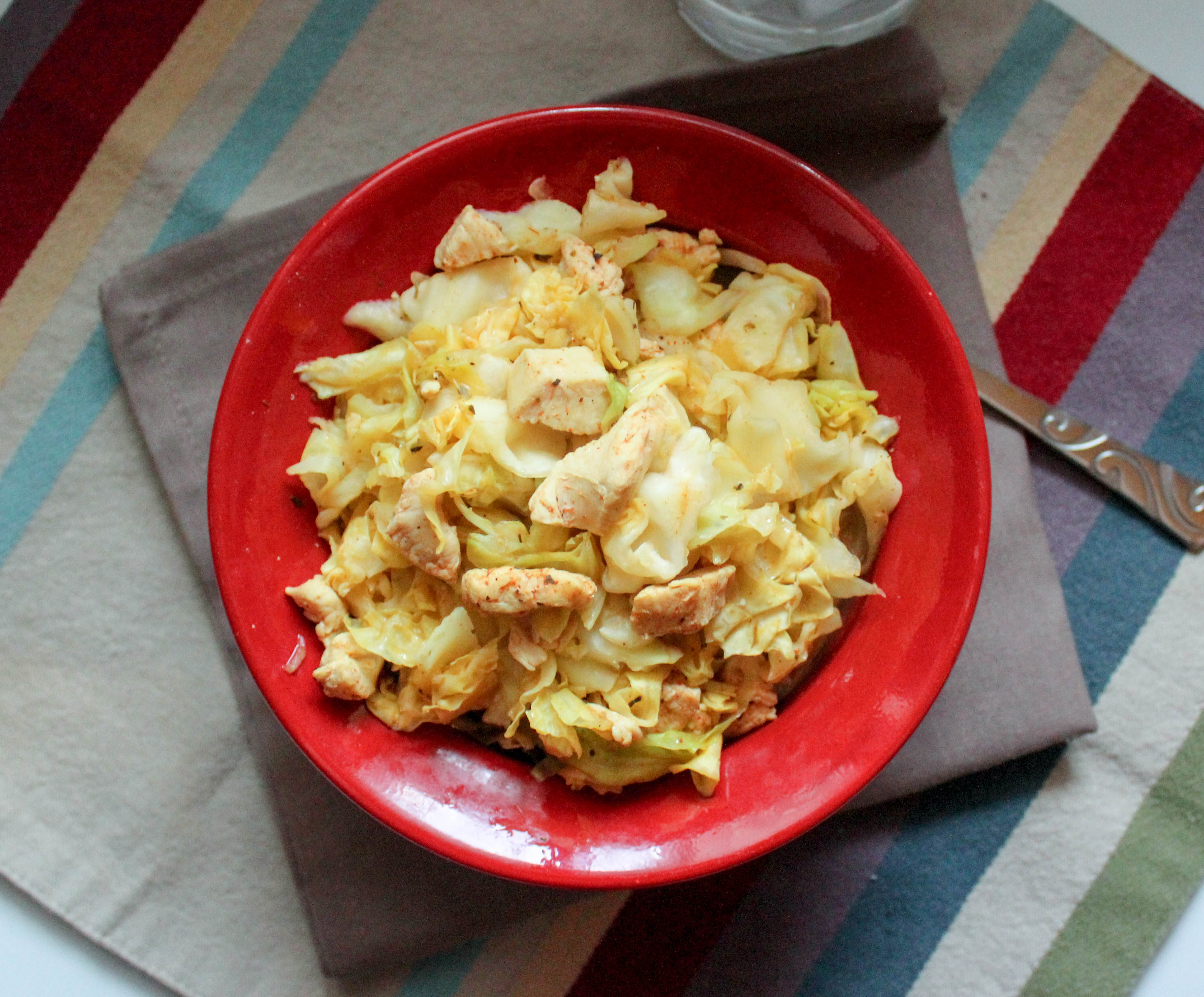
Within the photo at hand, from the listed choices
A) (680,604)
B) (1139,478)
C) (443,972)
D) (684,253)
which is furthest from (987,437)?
(443,972)

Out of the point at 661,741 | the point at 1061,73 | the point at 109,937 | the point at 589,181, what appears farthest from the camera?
the point at 1061,73

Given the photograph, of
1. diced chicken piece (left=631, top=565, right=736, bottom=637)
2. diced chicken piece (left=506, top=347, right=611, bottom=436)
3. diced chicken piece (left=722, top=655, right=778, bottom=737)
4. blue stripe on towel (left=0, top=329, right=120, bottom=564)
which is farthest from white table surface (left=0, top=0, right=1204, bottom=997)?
diced chicken piece (left=506, top=347, right=611, bottom=436)

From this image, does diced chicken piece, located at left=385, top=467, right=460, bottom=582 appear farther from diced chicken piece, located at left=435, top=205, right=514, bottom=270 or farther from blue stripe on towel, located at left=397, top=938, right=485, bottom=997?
blue stripe on towel, located at left=397, top=938, right=485, bottom=997

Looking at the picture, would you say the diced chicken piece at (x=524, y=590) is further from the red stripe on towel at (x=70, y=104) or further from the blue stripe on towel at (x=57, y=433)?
the red stripe on towel at (x=70, y=104)

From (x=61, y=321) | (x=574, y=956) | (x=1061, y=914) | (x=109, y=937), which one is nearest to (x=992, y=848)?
(x=1061, y=914)

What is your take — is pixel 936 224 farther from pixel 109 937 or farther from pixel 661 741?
pixel 109 937

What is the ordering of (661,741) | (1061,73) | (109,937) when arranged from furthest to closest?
(1061,73), (109,937), (661,741)

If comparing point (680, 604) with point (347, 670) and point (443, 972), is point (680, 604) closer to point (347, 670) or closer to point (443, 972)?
point (347, 670)
